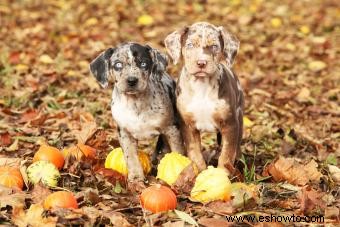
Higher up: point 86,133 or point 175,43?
point 175,43

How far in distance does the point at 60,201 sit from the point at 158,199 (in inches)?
28.1

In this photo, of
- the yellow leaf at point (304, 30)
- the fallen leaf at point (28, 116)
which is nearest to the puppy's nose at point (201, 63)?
the fallen leaf at point (28, 116)

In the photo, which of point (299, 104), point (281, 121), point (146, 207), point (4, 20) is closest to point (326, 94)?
point (299, 104)

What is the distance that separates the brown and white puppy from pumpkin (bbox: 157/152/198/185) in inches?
11.3

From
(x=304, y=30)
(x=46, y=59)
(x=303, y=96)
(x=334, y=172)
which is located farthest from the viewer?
(x=304, y=30)

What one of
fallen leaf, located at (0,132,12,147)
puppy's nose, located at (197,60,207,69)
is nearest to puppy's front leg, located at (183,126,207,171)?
puppy's nose, located at (197,60,207,69)

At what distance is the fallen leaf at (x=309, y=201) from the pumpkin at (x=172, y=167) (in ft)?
3.26

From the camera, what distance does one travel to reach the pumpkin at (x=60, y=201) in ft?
14.1

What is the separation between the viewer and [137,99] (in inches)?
205

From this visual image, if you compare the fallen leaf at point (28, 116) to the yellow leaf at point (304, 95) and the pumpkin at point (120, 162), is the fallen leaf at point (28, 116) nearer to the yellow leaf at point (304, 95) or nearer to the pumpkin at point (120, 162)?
the pumpkin at point (120, 162)

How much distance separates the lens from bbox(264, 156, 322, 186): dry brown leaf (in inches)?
204

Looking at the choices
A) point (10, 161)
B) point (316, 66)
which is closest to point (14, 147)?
point (10, 161)

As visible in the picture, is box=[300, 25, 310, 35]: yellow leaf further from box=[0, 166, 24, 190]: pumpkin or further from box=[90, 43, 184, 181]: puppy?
box=[0, 166, 24, 190]: pumpkin

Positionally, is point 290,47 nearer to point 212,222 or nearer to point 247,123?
point 247,123
